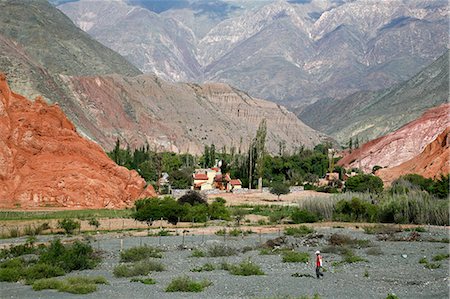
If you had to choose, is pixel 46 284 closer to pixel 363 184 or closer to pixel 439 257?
pixel 439 257

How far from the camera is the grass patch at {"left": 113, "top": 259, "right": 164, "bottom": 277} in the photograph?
2544cm

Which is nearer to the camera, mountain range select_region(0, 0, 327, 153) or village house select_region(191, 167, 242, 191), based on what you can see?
village house select_region(191, 167, 242, 191)

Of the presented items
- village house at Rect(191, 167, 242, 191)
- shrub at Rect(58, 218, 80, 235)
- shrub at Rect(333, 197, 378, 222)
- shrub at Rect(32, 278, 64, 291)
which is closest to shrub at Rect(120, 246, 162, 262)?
shrub at Rect(32, 278, 64, 291)

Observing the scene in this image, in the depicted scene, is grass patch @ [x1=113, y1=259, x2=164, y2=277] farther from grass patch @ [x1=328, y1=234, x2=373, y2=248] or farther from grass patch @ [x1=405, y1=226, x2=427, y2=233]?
grass patch @ [x1=405, y1=226, x2=427, y2=233]

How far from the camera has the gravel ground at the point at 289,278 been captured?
71.1 feet

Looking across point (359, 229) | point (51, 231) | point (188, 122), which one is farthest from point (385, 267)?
point (188, 122)

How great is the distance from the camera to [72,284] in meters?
22.9

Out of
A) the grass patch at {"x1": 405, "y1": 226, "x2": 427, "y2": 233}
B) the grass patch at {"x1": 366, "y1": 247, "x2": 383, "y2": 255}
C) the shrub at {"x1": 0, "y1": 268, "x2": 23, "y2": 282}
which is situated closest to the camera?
the shrub at {"x1": 0, "y1": 268, "x2": 23, "y2": 282}

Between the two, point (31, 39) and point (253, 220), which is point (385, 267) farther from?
point (31, 39)

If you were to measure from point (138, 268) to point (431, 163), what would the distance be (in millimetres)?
69369

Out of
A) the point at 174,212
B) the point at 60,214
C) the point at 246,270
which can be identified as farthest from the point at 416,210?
the point at 60,214

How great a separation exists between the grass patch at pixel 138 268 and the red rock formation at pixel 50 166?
33.5 meters

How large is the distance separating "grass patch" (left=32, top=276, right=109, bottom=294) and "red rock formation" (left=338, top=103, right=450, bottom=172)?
341ft

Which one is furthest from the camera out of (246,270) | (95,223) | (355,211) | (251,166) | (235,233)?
(251,166)
